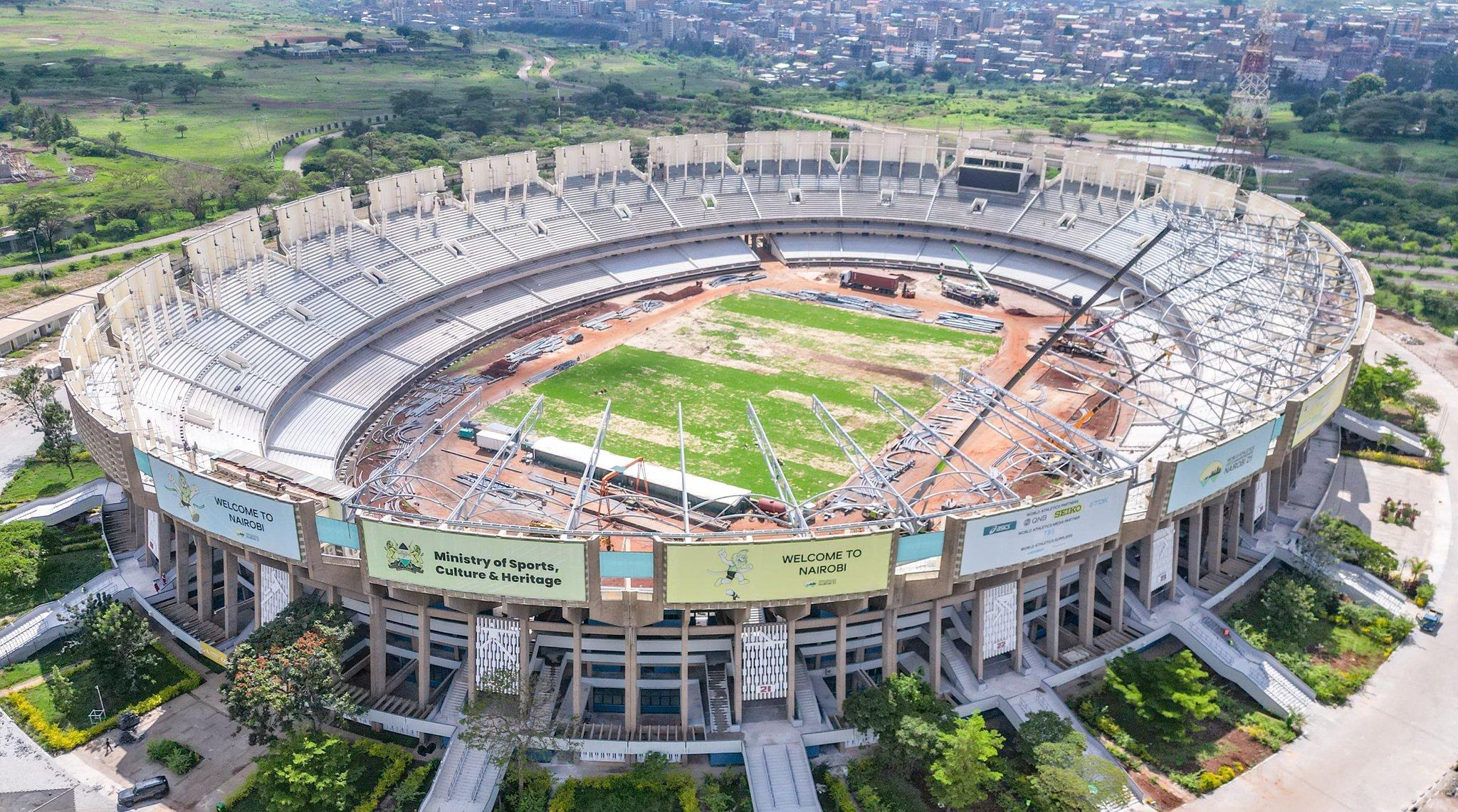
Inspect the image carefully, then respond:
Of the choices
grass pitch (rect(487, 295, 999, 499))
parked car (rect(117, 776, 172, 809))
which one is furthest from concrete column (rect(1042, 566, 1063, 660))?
parked car (rect(117, 776, 172, 809))

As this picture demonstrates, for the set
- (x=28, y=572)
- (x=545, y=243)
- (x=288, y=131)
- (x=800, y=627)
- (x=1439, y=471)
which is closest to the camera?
(x=800, y=627)

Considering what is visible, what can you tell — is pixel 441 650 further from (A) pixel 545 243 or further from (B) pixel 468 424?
(A) pixel 545 243

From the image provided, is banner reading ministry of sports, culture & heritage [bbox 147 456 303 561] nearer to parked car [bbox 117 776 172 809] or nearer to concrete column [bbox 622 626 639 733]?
parked car [bbox 117 776 172 809]

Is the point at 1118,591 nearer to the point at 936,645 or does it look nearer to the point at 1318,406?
the point at 936,645

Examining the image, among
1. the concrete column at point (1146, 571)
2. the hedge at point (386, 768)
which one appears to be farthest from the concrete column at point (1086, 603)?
the hedge at point (386, 768)

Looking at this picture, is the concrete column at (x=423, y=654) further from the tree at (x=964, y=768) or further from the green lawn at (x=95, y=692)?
the tree at (x=964, y=768)

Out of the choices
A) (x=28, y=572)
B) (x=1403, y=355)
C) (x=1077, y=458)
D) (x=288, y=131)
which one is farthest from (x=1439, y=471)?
(x=288, y=131)
